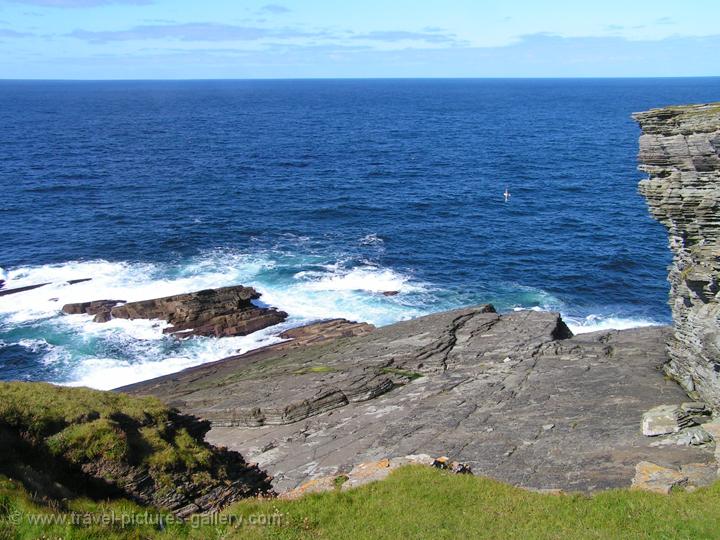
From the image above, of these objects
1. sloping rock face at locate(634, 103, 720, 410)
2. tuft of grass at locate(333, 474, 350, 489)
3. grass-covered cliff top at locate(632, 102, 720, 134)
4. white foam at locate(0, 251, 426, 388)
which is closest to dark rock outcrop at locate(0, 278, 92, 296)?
white foam at locate(0, 251, 426, 388)

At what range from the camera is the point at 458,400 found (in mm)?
38531

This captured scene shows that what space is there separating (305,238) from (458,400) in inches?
1961

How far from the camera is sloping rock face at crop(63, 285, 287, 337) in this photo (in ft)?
193

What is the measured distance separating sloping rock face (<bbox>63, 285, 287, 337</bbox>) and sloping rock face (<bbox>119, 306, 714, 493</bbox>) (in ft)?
23.8

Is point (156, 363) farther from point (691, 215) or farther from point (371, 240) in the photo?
point (691, 215)

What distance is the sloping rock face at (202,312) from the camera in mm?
58875

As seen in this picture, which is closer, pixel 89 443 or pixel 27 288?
pixel 89 443

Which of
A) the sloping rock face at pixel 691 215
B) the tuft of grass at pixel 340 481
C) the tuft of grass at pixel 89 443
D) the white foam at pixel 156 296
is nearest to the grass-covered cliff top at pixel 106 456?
the tuft of grass at pixel 89 443

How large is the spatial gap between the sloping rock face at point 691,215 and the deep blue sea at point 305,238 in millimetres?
23795

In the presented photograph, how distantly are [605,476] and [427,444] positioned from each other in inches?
360

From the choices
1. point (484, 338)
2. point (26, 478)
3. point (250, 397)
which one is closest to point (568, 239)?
point (484, 338)

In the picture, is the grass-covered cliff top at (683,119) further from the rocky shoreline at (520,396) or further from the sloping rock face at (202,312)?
the sloping rock face at (202,312)

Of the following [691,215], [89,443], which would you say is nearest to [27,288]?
[89,443]

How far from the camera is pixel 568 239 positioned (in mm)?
84875
